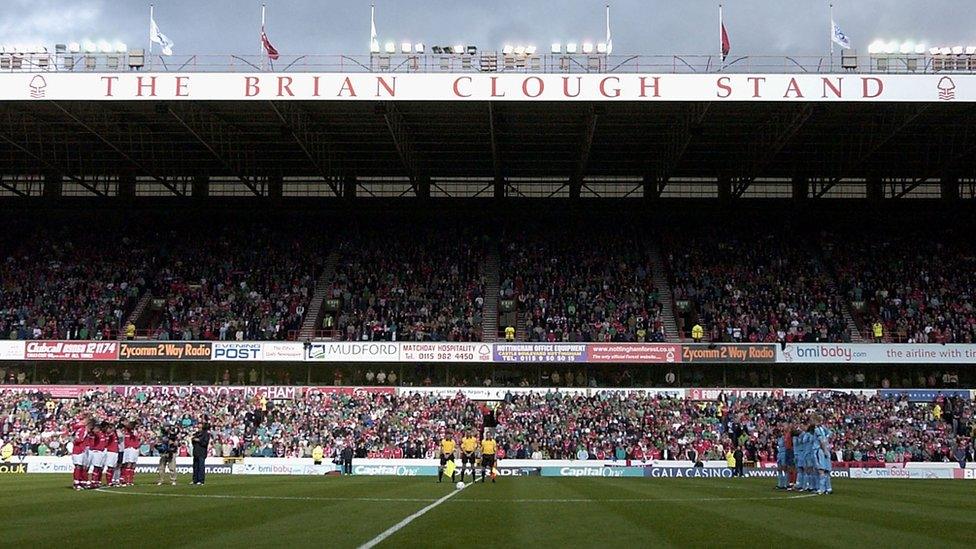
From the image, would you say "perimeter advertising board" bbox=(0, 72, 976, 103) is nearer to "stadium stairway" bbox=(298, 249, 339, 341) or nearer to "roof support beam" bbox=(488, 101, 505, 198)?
"roof support beam" bbox=(488, 101, 505, 198)

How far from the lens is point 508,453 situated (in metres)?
40.3

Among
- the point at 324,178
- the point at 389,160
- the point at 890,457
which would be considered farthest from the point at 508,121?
the point at 890,457

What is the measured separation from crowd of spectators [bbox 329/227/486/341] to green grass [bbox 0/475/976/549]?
2598 centimetres

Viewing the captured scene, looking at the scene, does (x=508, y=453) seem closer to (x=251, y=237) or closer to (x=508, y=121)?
(x=508, y=121)

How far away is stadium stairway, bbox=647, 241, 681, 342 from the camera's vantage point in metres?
50.0

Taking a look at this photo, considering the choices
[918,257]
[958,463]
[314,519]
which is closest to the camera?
[314,519]

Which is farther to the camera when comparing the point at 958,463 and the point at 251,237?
the point at 251,237

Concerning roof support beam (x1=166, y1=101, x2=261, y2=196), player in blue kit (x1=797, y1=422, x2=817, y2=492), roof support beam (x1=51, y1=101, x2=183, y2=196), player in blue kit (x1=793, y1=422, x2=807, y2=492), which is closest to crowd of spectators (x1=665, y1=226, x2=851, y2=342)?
roof support beam (x1=166, y1=101, x2=261, y2=196)

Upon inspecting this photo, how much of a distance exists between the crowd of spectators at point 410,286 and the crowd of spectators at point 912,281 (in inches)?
777

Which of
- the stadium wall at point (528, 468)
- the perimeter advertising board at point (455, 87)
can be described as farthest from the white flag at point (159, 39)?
the stadium wall at point (528, 468)

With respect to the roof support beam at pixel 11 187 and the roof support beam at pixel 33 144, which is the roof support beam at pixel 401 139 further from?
the roof support beam at pixel 11 187

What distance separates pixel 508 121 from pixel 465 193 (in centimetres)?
1168

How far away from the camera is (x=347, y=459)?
36906 mm

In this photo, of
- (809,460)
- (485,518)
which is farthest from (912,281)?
(485,518)
